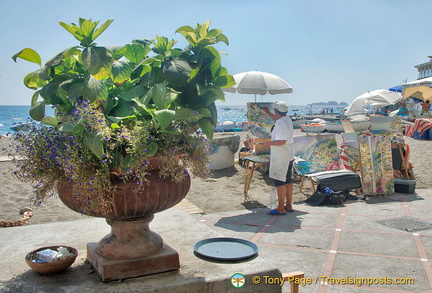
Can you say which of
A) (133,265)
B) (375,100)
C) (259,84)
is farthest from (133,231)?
(375,100)

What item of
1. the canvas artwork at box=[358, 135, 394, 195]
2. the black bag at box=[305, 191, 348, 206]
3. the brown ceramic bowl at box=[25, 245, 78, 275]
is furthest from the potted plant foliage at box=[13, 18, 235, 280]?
the canvas artwork at box=[358, 135, 394, 195]

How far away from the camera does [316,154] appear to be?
7672mm

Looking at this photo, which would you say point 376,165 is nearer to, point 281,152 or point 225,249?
point 281,152

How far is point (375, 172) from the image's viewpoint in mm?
7020

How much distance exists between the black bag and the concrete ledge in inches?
150

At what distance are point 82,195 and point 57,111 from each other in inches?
20.5

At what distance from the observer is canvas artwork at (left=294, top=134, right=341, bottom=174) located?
749 centimetres

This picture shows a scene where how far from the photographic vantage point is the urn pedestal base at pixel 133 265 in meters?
2.26

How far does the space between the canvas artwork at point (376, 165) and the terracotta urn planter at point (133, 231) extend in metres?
5.31

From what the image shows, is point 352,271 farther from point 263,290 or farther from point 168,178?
point 168,178

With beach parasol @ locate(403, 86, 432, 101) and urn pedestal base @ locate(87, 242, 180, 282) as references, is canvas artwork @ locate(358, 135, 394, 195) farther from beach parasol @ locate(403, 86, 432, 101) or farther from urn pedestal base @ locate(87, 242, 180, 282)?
beach parasol @ locate(403, 86, 432, 101)

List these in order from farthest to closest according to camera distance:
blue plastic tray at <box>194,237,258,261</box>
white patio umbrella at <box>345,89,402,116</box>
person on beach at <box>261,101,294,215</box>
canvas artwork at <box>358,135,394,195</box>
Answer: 1. white patio umbrella at <box>345,89,402,116</box>
2. canvas artwork at <box>358,135,394,195</box>
3. person on beach at <box>261,101,294,215</box>
4. blue plastic tray at <box>194,237,258,261</box>

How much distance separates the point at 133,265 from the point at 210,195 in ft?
17.0

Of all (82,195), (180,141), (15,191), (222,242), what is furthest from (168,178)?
(15,191)
